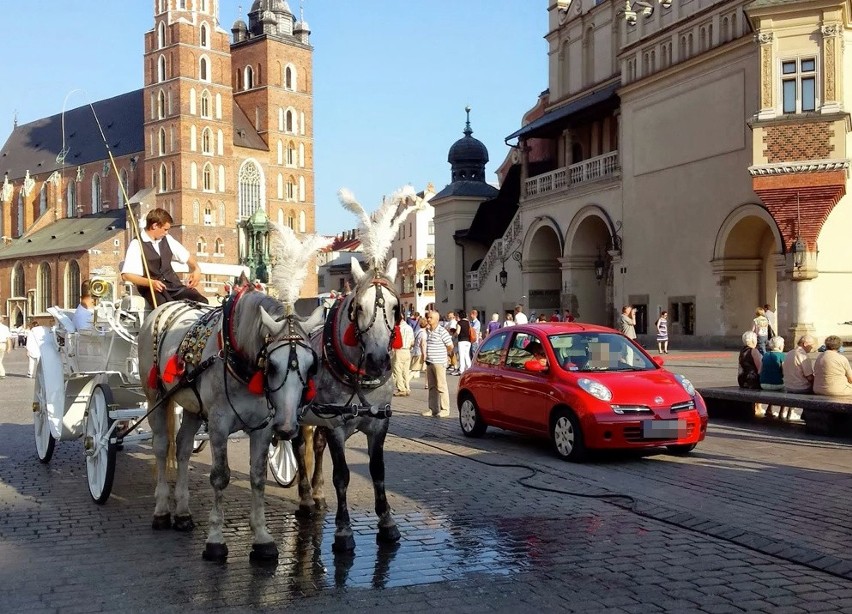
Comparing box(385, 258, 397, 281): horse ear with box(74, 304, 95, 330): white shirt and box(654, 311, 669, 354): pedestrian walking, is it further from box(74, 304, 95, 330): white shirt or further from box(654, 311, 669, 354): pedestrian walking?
box(654, 311, 669, 354): pedestrian walking

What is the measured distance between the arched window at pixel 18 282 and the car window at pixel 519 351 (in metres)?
97.6

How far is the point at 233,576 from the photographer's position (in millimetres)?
6305

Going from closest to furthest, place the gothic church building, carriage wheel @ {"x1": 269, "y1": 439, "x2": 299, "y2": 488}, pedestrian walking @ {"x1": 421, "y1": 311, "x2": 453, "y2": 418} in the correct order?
carriage wheel @ {"x1": 269, "y1": 439, "x2": 299, "y2": 488} < pedestrian walking @ {"x1": 421, "y1": 311, "x2": 453, "y2": 418} < the gothic church building

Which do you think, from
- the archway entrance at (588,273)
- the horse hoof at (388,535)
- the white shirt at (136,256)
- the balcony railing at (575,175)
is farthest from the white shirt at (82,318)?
the archway entrance at (588,273)

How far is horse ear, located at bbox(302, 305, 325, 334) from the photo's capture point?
6.81 m

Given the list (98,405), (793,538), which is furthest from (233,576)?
(793,538)

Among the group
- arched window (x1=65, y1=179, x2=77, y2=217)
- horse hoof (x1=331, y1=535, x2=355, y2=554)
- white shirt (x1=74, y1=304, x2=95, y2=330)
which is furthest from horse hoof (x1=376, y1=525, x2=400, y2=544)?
arched window (x1=65, y1=179, x2=77, y2=217)

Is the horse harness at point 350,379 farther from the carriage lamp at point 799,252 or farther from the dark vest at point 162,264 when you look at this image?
the carriage lamp at point 799,252

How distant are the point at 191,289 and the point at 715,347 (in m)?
25.7

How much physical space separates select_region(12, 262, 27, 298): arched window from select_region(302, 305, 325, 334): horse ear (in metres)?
102

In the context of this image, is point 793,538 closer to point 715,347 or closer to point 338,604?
point 338,604

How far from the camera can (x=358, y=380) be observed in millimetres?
7246

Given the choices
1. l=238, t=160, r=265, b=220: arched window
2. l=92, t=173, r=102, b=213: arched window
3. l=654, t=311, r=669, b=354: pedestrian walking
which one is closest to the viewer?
l=654, t=311, r=669, b=354: pedestrian walking

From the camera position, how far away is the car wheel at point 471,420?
1359 cm
